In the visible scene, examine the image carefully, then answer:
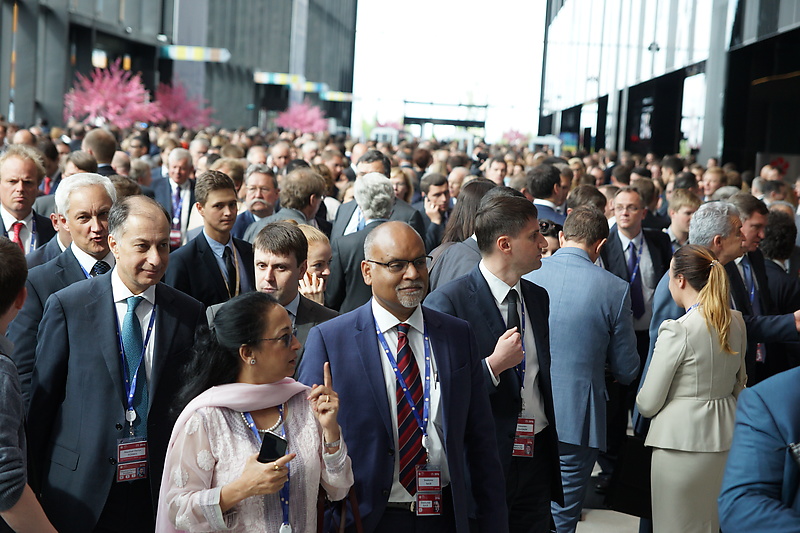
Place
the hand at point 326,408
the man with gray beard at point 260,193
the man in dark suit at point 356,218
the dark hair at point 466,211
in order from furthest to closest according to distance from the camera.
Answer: the man in dark suit at point 356,218
the man with gray beard at point 260,193
the dark hair at point 466,211
the hand at point 326,408

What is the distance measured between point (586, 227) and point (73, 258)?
8.94 ft

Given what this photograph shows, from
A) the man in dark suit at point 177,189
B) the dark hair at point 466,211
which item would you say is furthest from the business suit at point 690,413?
the man in dark suit at point 177,189

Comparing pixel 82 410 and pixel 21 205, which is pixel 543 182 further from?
pixel 82 410

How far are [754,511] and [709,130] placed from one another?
19934 mm

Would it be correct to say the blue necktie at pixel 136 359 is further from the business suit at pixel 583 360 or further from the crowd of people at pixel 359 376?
the business suit at pixel 583 360

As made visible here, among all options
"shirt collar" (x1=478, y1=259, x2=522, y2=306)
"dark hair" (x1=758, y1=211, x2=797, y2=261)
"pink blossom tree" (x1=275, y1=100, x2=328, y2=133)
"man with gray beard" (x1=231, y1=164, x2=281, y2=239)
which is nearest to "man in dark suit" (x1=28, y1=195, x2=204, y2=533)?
"shirt collar" (x1=478, y1=259, x2=522, y2=306)

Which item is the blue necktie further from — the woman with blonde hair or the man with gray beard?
the man with gray beard

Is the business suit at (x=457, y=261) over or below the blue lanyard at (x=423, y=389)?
over

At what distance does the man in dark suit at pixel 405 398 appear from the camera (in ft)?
10.9

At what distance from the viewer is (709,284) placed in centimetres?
470

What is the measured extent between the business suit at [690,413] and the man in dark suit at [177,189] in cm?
554

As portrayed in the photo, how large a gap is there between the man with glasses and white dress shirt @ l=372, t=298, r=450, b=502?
400cm

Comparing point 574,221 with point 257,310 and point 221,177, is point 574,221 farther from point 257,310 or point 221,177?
point 257,310

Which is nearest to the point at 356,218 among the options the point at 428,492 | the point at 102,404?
the point at 102,404
